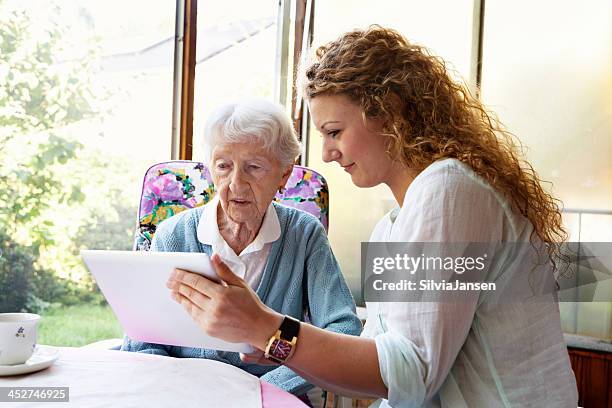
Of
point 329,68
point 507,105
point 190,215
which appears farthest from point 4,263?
point 507,105

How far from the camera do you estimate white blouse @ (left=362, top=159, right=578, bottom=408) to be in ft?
3.21

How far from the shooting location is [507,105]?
2.92 m

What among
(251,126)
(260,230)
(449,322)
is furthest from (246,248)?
(449,322)

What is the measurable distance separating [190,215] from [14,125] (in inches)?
57.1

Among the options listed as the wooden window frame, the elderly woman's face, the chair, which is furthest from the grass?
the elderly woman's face

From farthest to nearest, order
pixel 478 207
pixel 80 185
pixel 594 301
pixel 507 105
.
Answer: pixel 80 185
pixel 507 105
pixel 594 301
pixel 478 207

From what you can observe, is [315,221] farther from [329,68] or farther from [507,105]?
[507,105]

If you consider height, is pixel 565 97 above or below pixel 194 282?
above

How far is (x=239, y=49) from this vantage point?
3477mm

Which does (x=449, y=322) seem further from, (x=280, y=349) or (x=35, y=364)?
(x=35, y=364)

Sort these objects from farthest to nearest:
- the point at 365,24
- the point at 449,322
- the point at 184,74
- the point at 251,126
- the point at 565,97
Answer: the point at 365,24 → the point at 565,97 → the point at 184,74 → the point at 251,126 → the point at 449,322

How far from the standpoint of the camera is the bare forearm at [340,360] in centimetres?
101

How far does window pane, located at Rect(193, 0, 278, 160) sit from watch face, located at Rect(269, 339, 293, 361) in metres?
2.37

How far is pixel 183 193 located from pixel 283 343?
3.30 ft
